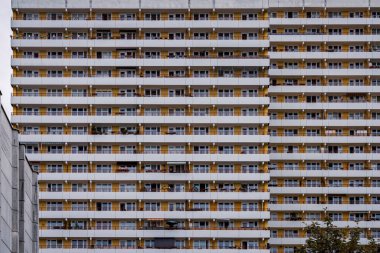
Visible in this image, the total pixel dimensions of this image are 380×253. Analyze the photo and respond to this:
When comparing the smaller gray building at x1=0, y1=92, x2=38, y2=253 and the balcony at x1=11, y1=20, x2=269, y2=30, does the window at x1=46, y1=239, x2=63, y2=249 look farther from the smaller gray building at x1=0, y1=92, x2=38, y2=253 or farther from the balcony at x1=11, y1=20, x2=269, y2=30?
the smaller gray building at x1=0, y1=92, x2=38, y2=253

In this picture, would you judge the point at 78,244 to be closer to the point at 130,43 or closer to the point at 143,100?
the point at 143,100

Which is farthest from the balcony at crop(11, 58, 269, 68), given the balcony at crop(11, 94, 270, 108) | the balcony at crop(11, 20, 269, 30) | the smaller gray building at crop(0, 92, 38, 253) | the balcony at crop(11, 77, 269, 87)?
the smaller gray building at crop(0, 92, 38, 253)

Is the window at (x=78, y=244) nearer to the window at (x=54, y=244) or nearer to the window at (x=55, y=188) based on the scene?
the window at (x=54, y=244)

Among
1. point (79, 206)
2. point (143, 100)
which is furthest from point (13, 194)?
point (143, 100)

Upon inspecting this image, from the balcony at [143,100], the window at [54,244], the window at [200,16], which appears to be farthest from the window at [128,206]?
the window at [200,16]

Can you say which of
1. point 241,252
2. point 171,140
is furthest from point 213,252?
point 171,140
